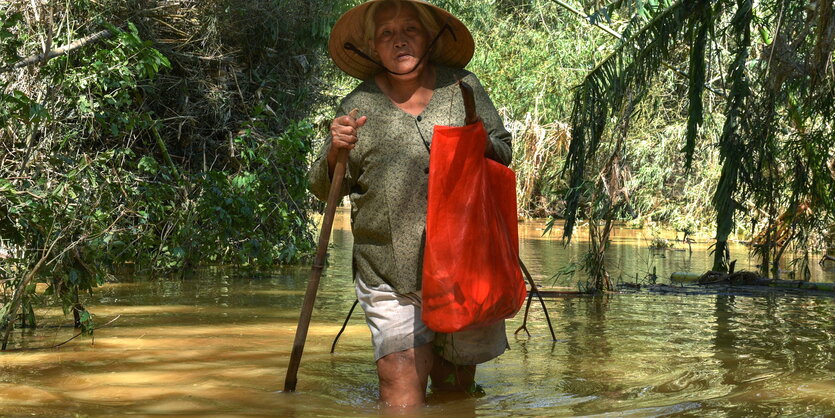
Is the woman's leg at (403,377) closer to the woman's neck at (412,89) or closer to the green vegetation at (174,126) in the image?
the woman's neck at (412,89)

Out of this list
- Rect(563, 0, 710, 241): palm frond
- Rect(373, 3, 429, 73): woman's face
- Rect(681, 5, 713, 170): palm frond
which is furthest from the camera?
Rect(563, 0, 710, 241): palm frond

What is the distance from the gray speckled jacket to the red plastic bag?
0.53 ft

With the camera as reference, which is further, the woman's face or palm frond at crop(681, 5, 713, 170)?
palm frond at crop(681, 5, 713, 170)

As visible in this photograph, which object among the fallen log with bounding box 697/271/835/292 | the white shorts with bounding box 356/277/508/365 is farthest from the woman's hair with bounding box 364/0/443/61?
the fallen log with bounding box 697/271/835/292

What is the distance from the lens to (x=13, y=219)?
234 inches

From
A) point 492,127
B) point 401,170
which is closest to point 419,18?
point 492,127

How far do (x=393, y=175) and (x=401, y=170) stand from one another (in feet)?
0.13

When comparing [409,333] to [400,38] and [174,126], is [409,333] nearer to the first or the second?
[400,38]

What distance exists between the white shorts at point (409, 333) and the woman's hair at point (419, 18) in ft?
3.68

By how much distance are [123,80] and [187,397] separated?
349cm

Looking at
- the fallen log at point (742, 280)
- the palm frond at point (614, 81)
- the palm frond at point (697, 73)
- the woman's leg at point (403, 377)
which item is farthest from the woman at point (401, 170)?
the fallen log at point (742, 280)

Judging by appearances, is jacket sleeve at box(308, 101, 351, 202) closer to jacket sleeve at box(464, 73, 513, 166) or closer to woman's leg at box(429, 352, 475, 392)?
jacket sleeve at box(464, 73, 513, 166)

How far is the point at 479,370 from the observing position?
5.16 metres

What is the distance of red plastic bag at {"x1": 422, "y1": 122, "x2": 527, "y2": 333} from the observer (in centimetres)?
392
